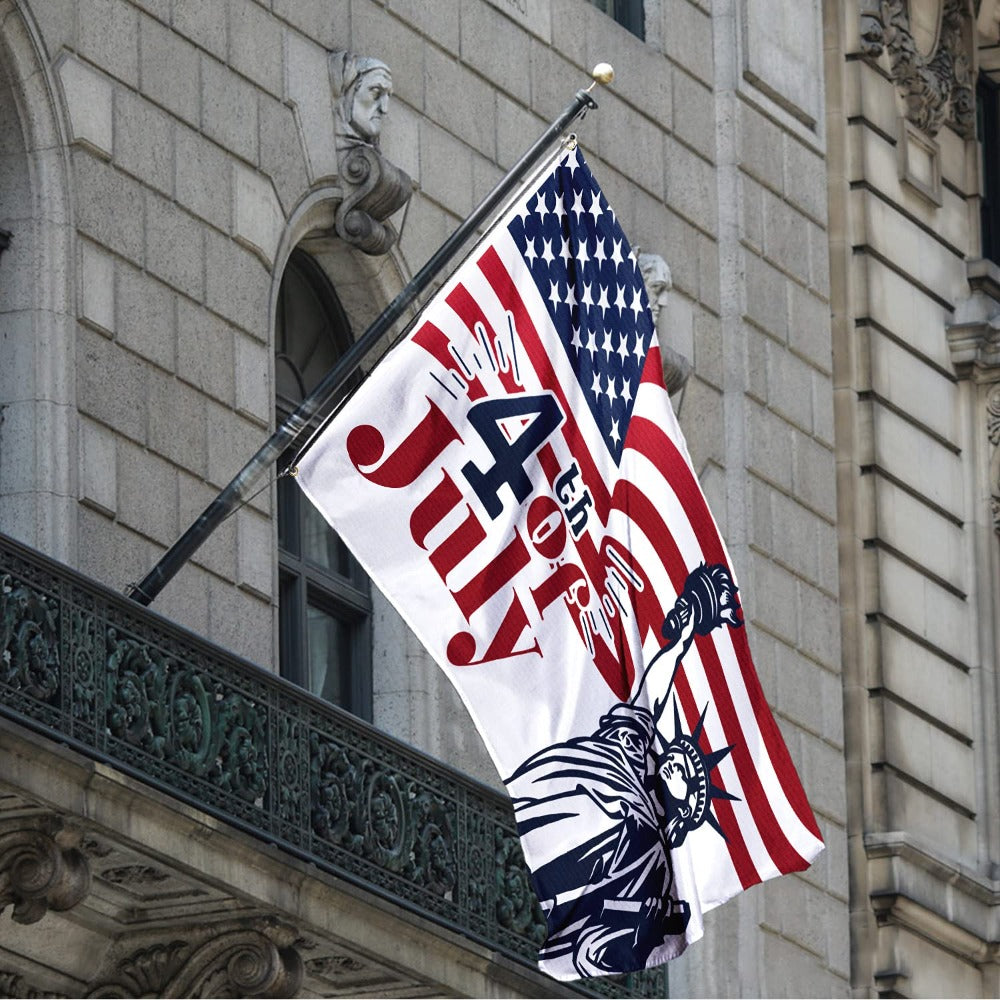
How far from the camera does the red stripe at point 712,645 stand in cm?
1750

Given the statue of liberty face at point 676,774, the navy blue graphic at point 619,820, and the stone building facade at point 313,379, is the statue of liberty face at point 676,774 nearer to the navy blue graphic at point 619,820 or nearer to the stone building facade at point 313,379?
the navy blue graphic at point 619,820

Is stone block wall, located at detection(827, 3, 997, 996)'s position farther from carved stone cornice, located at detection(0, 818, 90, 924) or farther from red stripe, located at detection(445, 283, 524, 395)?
carved stone cornice, located at detection(0, 818, 90, 924)

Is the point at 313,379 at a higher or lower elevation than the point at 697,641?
higher

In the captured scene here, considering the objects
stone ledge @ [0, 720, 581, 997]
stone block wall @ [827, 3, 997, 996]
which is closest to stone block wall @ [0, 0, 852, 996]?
stone block wall @ [827, 3, 997, 996]

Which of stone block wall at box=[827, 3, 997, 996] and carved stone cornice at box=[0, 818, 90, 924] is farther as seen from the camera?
stone block wall at box=[827, 3, 997, 996]

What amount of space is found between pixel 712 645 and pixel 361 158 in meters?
5.14

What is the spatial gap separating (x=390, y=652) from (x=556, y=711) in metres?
5.18

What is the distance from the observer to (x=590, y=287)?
698 inches

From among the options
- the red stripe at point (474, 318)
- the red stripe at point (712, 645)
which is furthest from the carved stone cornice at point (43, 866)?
the red stripe at point (712, 645)

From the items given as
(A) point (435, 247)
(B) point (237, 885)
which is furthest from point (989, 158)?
(B) point (237, 885)

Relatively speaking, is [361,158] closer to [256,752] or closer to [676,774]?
[256,752]

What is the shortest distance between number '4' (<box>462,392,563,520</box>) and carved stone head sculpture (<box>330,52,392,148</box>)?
16.0ft

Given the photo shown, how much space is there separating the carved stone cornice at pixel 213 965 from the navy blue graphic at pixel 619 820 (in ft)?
5.16

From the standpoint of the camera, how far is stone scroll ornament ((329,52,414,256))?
21.6 metres
